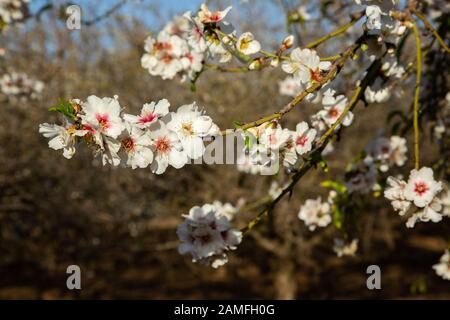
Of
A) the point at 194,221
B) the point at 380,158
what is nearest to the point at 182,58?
the point at 194,221

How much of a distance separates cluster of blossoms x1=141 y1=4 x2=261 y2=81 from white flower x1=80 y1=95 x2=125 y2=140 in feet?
1.91

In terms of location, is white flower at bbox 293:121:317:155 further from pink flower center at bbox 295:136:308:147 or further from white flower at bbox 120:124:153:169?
white flower at bbox 120:124:153:169

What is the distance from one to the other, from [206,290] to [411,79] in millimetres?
6727

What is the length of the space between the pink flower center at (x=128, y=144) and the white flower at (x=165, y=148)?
2.1 inches

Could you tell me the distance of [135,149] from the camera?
1272mm

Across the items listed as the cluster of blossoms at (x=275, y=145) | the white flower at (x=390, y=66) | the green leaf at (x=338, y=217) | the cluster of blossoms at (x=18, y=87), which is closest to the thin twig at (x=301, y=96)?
the cluster of blossoms at (x=275, y=145)

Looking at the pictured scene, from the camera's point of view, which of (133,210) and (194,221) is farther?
(133,210)

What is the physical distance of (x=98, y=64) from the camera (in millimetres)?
11695

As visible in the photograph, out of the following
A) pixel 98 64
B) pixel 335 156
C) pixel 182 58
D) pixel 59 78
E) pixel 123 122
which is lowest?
pixel 123 122

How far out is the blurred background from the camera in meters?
6.30

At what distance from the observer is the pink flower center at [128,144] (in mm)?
1273

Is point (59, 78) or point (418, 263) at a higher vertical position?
point (59, 78)

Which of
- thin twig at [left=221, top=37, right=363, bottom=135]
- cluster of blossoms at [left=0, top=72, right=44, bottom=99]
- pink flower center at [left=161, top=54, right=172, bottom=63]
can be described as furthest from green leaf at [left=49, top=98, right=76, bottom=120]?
cluster of blossoms at [left=0, top=72, right=44, bottom=99]

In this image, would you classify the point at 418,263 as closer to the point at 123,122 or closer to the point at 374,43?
the point at 374,43
